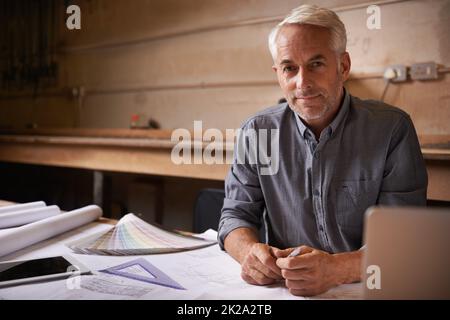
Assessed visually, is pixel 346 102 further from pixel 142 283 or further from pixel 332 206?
pixel 142 283

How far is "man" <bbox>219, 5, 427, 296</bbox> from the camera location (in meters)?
1.02

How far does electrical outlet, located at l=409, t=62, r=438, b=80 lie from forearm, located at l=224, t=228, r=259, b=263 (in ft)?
5.48

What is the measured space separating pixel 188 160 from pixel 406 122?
1.24 meters

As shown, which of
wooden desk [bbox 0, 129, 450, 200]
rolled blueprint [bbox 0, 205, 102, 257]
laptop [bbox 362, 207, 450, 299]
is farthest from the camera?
wooden desk [bbox 0, 129, 450, 200]

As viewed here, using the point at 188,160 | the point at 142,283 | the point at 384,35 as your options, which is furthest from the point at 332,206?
the point at 384,35

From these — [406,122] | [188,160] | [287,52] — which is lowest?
[188,160]

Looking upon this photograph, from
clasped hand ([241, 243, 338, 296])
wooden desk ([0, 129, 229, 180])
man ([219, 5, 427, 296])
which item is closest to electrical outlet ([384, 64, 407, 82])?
wooden desk ([0, 129, 229, 180])

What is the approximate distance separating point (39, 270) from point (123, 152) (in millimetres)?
1610

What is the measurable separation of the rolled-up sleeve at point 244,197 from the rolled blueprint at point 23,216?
53 centimetres

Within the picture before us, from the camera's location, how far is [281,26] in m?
1.07
